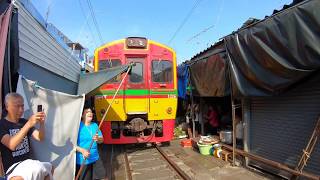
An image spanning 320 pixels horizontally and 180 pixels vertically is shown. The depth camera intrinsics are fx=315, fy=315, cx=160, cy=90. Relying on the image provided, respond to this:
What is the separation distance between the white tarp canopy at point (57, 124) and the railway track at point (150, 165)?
264 centimetres

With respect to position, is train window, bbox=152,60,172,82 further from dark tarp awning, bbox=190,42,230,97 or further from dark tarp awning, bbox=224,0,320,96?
dark tarp awning, bbox=224,0,320,96

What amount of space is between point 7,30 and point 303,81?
4568mm

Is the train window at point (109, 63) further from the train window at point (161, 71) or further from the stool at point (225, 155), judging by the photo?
the stool at point (225, 155)

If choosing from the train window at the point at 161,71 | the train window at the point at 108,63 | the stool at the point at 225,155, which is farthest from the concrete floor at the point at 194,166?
the train window at the point at 108,63

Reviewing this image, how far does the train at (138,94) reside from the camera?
361 inches

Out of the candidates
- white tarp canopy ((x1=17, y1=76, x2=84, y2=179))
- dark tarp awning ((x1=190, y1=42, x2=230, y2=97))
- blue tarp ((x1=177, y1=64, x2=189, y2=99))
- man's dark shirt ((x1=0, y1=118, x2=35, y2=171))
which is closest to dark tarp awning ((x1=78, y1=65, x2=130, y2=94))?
white tarp canopy ((x1=17, y1=76, x2=84, y2=179))

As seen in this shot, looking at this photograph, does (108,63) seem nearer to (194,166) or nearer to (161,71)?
(161,71)

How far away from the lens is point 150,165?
798cm

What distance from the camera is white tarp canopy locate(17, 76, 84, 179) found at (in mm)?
4047

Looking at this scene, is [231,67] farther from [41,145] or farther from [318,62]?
[41,145]

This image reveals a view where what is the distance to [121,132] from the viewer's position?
9.27 meters

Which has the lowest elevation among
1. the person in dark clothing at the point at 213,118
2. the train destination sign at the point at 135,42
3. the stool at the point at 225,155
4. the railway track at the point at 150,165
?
the railway track at the point at 150,165

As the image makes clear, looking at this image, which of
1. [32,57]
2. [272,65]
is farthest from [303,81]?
[32,57]

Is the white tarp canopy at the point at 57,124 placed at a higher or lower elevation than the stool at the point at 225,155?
higher
